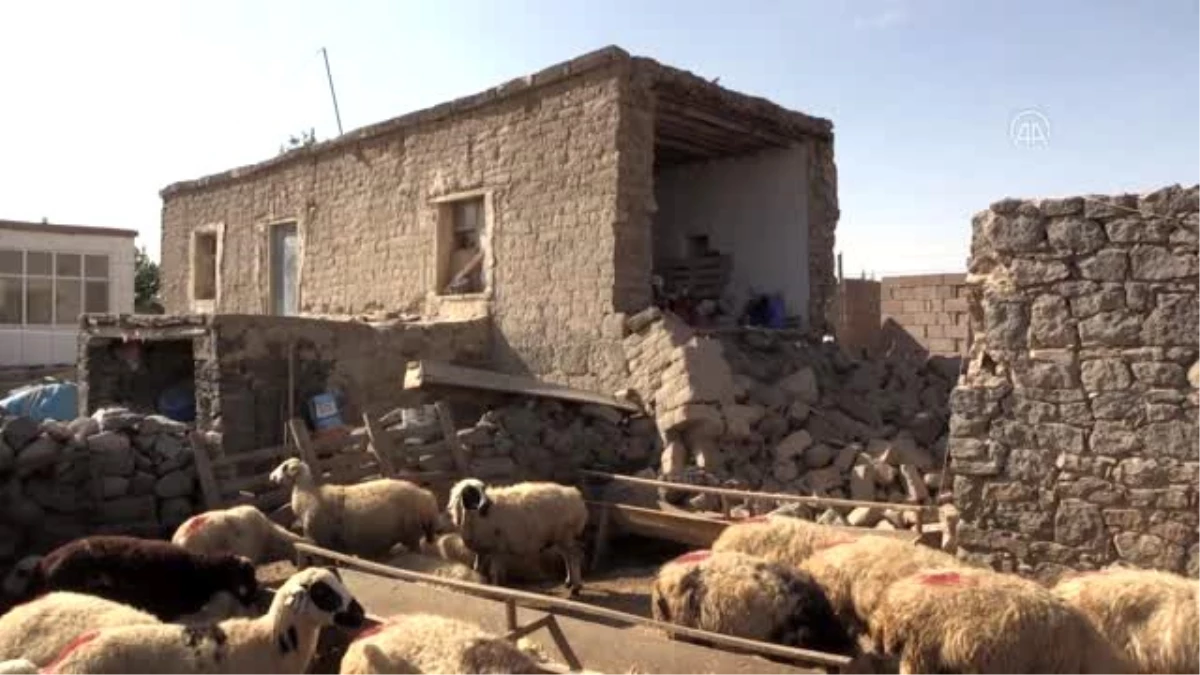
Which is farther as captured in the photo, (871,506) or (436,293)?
(436,293)

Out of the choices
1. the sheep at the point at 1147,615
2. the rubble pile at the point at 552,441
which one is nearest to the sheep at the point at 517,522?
the rubble pile at the point at 552,441

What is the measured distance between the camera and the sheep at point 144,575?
19.4 feet

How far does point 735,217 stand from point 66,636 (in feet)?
37.5

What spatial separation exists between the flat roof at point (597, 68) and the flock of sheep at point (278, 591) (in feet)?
18.0

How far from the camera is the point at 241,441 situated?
1117 centimetres

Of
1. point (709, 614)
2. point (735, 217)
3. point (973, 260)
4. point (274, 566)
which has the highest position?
point (735, 217)

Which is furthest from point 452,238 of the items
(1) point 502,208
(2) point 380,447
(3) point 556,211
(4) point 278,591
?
(4) point 278,591

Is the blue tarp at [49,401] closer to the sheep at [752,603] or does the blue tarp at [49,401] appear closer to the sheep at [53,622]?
the sheep at [53,622]

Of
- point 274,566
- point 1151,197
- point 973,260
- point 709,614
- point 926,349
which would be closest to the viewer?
point 709,614

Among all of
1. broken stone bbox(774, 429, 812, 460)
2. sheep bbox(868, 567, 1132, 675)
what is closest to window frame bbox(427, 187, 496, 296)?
broken stone bbox(774, 429, 812, 460)

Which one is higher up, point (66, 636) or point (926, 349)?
point (926, 349)

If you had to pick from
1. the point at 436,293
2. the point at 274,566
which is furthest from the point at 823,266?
the point at 274,566

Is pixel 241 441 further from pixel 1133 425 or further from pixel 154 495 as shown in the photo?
pixel 1133 425

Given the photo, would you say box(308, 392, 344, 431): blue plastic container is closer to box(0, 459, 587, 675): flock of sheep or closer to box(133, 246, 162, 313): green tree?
box(0, 459, 587, 675): flock of sheep
